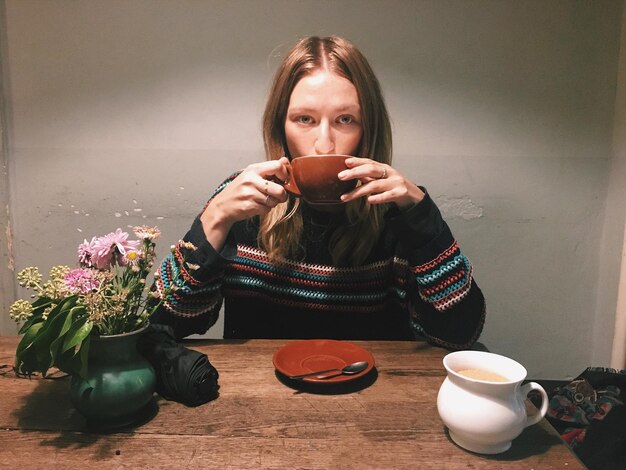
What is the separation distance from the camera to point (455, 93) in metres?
1.95

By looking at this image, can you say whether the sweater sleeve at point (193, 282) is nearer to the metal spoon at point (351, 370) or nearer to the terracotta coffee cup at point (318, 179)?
the terracotta coffee cup at point (318, 179)

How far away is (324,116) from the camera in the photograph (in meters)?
1.21

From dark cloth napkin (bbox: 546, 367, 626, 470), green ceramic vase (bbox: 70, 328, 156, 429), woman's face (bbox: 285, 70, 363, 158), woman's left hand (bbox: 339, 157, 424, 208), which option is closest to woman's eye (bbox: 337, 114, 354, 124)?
woman's face (bbox: 285, 70, 363, 158)

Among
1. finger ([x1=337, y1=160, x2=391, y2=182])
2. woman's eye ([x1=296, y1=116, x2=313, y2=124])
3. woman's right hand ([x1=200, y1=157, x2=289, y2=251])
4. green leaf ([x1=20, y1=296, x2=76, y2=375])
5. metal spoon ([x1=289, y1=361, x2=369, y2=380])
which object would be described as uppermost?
woman's eye ([x1=296, y1=116, x2=313, y2=124])

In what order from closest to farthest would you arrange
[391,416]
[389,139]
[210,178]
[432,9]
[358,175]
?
[391,416], [358,175], [389,139], [432,9], [210,178]

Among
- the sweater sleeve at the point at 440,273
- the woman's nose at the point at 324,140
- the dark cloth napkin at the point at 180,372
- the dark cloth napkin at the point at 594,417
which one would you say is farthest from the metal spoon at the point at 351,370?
the dark cloth napkin at the point at 594,417

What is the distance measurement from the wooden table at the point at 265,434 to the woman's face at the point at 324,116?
23.3 inches

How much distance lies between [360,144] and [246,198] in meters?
0.40

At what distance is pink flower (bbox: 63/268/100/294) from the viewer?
28.2 inches

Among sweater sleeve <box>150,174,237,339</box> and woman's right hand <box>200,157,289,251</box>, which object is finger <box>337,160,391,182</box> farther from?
sweater sleeve <box>150,174,237,339</box>

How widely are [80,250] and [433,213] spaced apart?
2.40 ft

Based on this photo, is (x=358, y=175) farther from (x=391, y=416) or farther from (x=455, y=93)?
(x=455, y=93)

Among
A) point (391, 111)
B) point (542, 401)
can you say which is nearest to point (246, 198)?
point (542, 401)

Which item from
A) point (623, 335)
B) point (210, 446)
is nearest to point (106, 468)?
point (210, 446)
